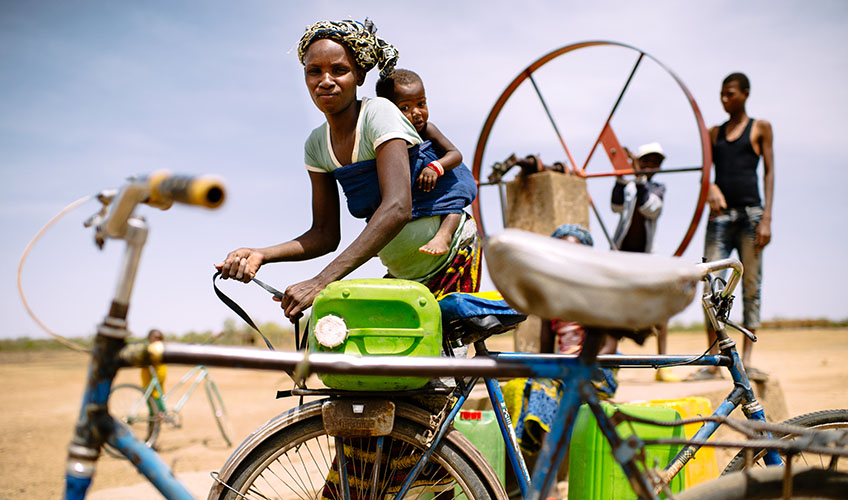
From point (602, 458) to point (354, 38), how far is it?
1.86 metres

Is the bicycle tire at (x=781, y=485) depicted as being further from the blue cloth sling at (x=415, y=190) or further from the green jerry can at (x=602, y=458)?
the blue cloth sling at (x=415, y=190)

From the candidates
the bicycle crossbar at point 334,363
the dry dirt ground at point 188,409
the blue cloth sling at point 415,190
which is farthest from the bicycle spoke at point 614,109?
the bicycle crossbar at point 334,363

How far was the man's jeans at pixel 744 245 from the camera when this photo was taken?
4516 mm

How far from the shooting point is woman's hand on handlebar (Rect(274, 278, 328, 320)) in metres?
1.76

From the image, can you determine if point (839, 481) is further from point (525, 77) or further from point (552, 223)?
point (525, 77)

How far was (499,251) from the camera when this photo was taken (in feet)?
4.14

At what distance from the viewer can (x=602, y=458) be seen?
243 centimetres

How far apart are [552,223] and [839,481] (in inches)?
150

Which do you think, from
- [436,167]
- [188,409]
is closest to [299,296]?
[436,167]

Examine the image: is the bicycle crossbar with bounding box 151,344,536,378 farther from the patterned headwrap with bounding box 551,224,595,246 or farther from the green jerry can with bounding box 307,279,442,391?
the patterned headwrap with bounding box 551,224,595,246

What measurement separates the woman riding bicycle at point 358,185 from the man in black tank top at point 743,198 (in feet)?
9.86

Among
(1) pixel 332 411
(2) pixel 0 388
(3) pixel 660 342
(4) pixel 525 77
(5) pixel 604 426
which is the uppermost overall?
(4) pixel 525 77

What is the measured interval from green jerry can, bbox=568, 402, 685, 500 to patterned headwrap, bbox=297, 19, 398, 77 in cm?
160

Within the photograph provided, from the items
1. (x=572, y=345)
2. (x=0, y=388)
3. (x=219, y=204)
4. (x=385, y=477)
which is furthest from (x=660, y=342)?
(x=0, y=388)
